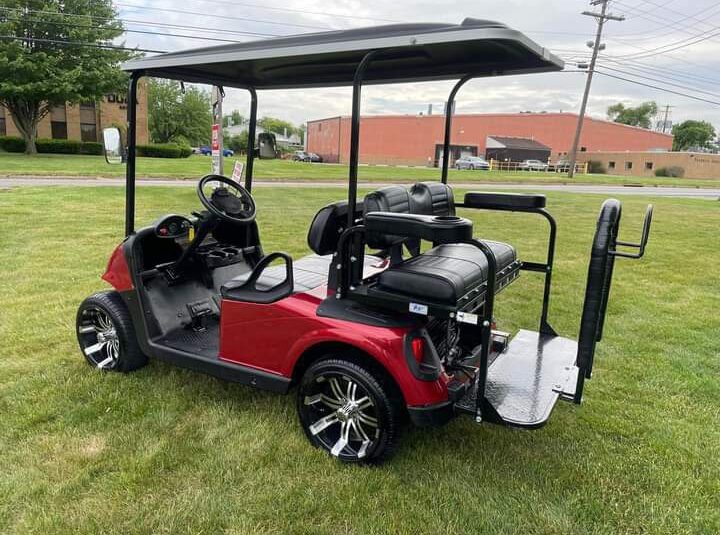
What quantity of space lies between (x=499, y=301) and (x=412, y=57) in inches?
118

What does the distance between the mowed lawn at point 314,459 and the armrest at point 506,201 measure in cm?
122

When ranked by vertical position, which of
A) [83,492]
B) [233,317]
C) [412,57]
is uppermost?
[412,57]

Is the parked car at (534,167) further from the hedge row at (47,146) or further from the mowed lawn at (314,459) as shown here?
the mowed lawn at (314,459)

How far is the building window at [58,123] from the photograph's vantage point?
37062 mm

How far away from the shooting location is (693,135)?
240 ft

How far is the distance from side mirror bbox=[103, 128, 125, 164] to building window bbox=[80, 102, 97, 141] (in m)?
39.7

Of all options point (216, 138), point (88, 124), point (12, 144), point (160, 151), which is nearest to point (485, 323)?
point (216, 138)

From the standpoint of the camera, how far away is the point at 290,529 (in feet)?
7.14

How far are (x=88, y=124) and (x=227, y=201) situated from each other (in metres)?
40.7

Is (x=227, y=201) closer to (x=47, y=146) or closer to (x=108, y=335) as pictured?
(x=108, y=335)

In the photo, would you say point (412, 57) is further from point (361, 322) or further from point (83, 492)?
point (83, 492)

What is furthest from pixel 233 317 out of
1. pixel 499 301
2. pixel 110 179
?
pixel 110 179

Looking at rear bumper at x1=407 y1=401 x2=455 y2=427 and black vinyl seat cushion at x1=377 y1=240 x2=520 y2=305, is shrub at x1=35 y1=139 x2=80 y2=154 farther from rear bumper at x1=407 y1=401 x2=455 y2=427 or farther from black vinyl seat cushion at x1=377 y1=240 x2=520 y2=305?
rear bumper at x1=407 y1=401 x2=455 y2=427

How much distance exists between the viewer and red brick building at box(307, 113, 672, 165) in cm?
5334
